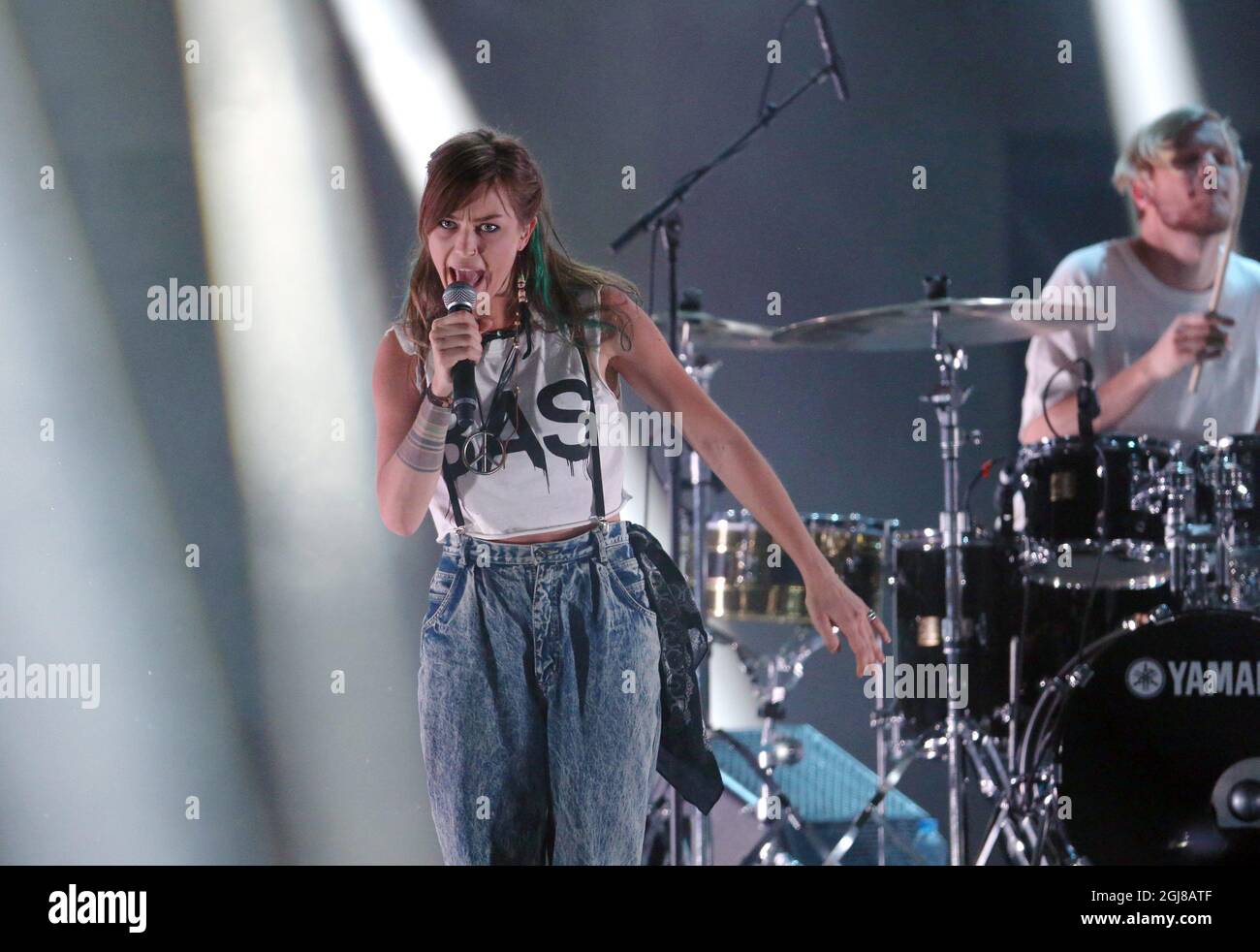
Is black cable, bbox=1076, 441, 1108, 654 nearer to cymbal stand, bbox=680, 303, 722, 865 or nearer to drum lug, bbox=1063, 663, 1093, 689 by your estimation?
drum lug, bbox=1063, 663, 1093, 689

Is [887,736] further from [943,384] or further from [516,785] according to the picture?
[516,785]

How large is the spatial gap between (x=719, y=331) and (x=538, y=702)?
5.09ft

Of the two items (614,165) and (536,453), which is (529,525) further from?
(614,165)

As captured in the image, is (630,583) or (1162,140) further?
(1162,140)

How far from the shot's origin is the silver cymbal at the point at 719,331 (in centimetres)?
340

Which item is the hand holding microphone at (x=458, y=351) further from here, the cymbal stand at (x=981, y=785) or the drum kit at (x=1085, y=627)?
the cymbal stand at (x=981, y=785)

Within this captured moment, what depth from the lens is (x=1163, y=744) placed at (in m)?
3.15

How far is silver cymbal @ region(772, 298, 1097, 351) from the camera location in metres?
3.21

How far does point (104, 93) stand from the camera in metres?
3.42

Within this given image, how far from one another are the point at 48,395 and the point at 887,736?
2302mm

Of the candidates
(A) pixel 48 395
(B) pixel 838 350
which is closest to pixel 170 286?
(A) pixel 48 395

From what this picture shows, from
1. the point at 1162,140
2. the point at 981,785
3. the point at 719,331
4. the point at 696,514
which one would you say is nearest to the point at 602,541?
the point at 696,514

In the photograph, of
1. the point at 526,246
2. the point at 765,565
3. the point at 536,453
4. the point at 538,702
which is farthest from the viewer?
the point at 765,565

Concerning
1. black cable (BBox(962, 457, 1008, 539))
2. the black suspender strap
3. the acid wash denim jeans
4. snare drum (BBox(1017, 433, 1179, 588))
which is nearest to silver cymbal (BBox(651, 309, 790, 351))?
black cable (BBox(962, 457, 1008, 539))
